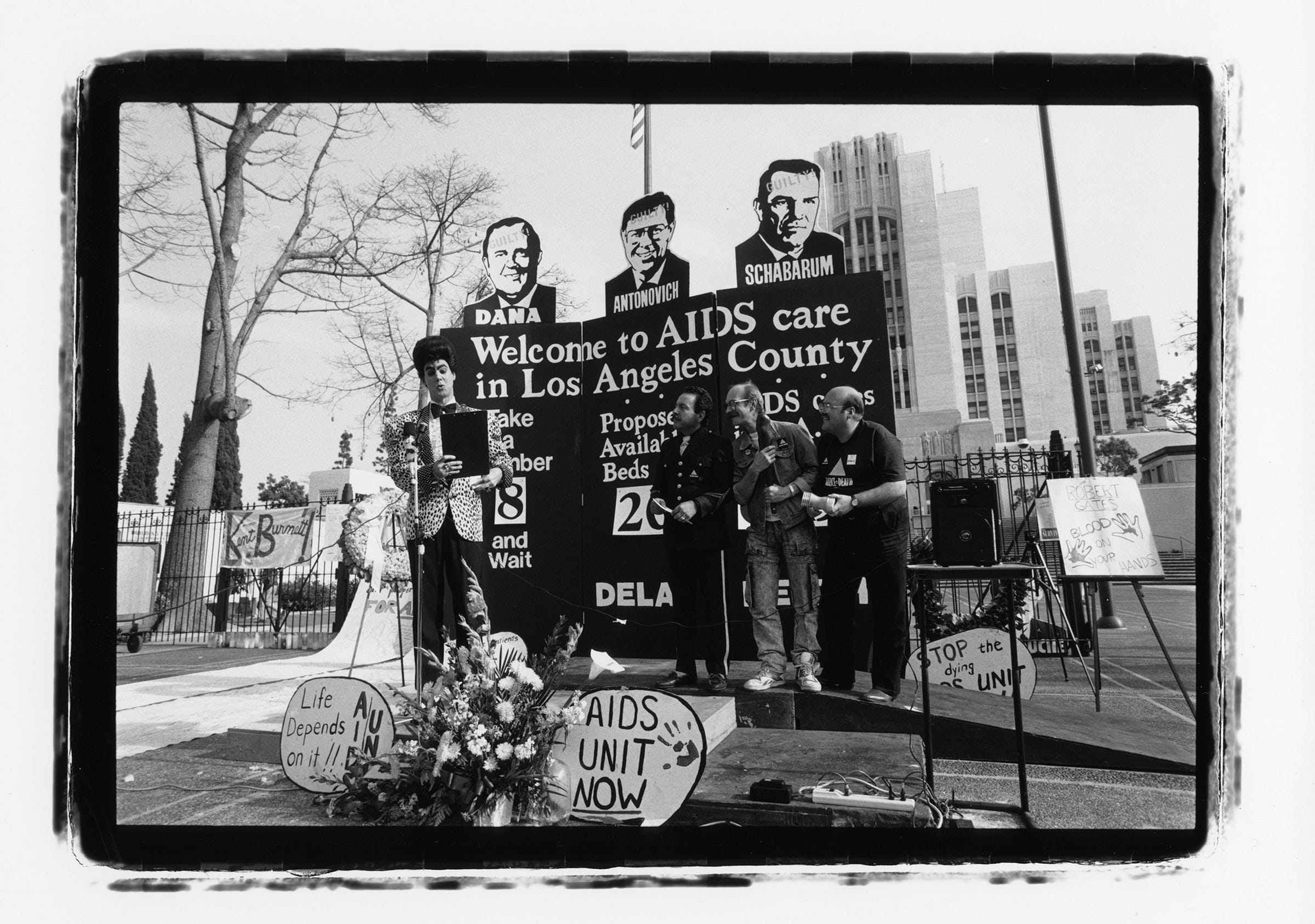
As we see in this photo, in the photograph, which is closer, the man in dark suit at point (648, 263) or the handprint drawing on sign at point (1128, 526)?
the handprint drawing on sign at point (1128, 526)

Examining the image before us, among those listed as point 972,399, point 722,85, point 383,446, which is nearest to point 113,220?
point 383,446

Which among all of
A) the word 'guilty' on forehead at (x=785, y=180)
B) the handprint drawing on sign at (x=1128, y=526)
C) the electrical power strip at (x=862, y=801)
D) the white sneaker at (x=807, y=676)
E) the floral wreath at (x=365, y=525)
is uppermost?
the word 'guilty' on forehead at (x=785, y=180)

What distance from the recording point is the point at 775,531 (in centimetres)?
422

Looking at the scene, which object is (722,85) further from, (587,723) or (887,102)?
(587,723)

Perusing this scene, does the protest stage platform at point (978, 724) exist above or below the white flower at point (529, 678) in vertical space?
below

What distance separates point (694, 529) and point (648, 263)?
1.77m

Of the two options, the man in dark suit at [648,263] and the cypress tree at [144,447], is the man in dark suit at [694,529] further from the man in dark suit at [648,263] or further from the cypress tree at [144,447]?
the cypress tree at [144,447]

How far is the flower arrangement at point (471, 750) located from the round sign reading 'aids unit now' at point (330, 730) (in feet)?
0.28

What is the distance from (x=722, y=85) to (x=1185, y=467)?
2523mm

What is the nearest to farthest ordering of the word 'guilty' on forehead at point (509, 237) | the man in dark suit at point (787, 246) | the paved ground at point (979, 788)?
the paved ground at point (979, 788), the man in dark suit at point (787, 246), the word 'guilty' on forehead at point (509, 237)

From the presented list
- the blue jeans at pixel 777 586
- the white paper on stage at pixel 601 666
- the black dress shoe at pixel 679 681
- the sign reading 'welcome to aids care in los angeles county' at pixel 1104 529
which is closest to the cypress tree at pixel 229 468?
the white paper on stage at pixel 601 666

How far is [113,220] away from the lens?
318 centimetres

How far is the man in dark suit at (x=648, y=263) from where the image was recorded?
15.8ft

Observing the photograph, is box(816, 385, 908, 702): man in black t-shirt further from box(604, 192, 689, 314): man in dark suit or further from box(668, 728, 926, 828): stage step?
box(604, 192, 689, 314): man in dark suit
